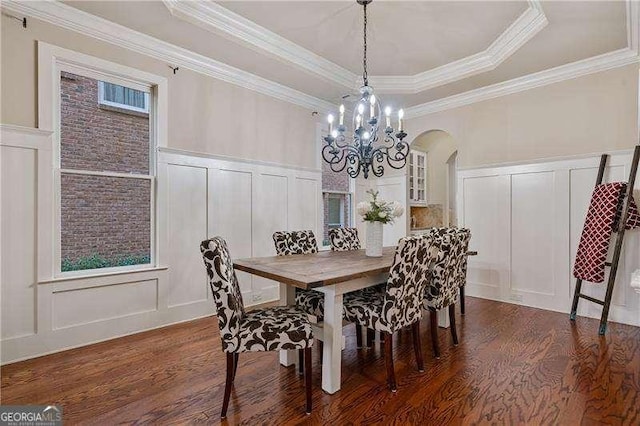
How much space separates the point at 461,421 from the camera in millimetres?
1982

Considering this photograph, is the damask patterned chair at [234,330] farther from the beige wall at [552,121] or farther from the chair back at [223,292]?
the beige wall at [552,121]

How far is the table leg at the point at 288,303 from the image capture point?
2699 mm

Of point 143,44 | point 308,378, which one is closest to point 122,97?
point 143,44

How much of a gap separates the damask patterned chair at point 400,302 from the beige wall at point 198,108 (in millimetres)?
2614

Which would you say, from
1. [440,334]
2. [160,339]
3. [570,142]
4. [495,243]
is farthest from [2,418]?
[570,142]

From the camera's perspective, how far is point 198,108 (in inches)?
153

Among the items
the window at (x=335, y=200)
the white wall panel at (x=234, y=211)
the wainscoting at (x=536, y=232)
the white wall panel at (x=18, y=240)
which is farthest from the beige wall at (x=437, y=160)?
the white wall panel at (x=18, y=240)

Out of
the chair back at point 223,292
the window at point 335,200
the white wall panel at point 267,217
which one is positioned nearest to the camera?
the chair back at point 223,292

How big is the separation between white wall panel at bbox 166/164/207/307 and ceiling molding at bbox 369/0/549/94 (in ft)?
8.97

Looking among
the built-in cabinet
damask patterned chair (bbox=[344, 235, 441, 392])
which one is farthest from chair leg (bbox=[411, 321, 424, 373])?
the built-in cabinet

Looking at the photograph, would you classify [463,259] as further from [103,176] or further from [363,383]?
[103,176]

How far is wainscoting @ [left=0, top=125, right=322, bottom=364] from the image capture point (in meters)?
2.74

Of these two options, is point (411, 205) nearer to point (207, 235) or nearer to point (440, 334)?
point (440, 334)

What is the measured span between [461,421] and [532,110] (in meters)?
3.91
